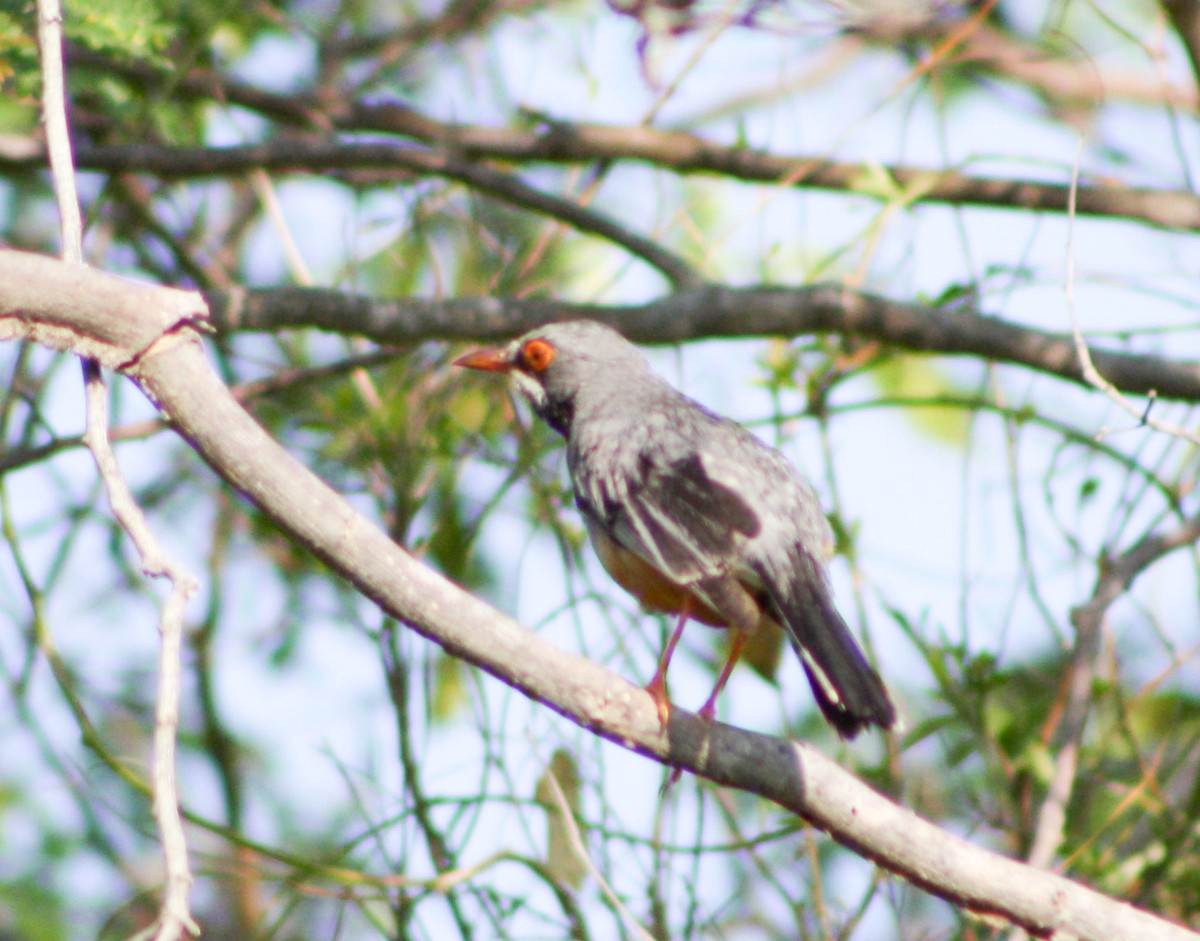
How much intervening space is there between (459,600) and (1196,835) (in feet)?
11.0

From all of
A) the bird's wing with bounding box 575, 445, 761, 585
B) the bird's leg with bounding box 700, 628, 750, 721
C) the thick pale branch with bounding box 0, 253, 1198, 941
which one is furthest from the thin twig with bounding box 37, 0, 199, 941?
the bird's leg with bounding box 700, 628, 750, 721

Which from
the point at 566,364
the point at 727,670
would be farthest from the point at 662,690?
the point at 566,364

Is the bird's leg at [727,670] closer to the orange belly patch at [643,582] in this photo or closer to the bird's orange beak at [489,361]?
the orange belly patch at [643,582]

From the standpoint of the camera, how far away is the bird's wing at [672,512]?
3.70 metres

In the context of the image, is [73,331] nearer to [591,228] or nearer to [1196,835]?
[591,228]

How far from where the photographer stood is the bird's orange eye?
483 centimetres

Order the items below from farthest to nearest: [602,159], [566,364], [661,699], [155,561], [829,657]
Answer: [602,159], [566,364], [829,657], [661,699], [155,561]

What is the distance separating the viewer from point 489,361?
4.91 m

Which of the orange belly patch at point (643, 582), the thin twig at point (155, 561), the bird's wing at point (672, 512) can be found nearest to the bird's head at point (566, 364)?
the bird's wing at point (672, 512)

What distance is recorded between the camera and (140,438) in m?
5.05

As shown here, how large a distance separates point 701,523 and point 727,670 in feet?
1.85

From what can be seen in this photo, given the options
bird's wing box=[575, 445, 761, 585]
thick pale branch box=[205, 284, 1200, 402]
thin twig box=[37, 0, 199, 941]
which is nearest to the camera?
thin twig box=[37, 0, 199, 941]

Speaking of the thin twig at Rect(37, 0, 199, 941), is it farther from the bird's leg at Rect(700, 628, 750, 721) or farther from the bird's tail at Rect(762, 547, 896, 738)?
the bird's leg at Rect(700, 628, 750, 721)

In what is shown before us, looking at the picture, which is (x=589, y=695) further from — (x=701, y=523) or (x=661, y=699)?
(x=701, y=523)
